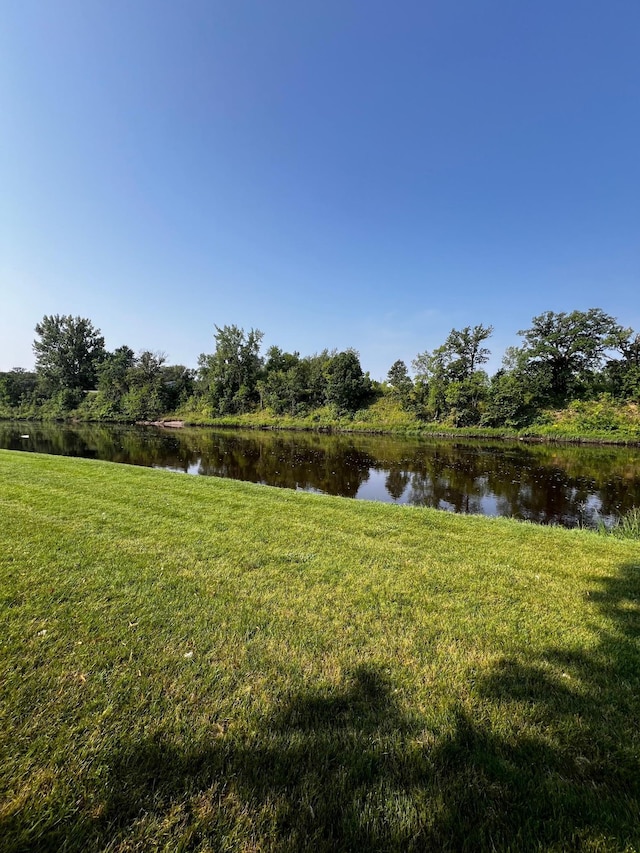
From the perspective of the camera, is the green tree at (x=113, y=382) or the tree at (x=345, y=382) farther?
A: the green tree at (x=113, y=382)

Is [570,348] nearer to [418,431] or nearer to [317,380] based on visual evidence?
[418,431]

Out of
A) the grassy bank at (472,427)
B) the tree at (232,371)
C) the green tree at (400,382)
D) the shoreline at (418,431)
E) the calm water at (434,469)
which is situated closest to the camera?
the calm water at (434,469)

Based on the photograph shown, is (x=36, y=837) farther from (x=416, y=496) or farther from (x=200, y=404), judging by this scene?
(x=200, y=404)

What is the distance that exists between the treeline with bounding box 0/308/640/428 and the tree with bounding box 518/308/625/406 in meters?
0.08

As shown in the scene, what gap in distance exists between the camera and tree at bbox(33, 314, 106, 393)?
53531 millimetres

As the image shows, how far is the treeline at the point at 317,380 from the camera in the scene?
3172cm

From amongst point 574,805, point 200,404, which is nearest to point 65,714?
point 574,805

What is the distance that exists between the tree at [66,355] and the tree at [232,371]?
20969 millimetres

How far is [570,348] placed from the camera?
32.6 meters

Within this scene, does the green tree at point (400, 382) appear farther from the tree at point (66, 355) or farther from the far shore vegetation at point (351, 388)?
the tree at point (66, 355)

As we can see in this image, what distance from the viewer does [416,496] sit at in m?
11.5

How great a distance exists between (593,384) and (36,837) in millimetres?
40744

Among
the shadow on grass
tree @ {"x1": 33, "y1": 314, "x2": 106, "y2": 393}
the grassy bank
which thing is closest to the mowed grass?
the shadow on grass

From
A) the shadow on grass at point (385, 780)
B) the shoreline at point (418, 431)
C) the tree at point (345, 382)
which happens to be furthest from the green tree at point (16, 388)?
the shadow on grass at point (385, 780)
